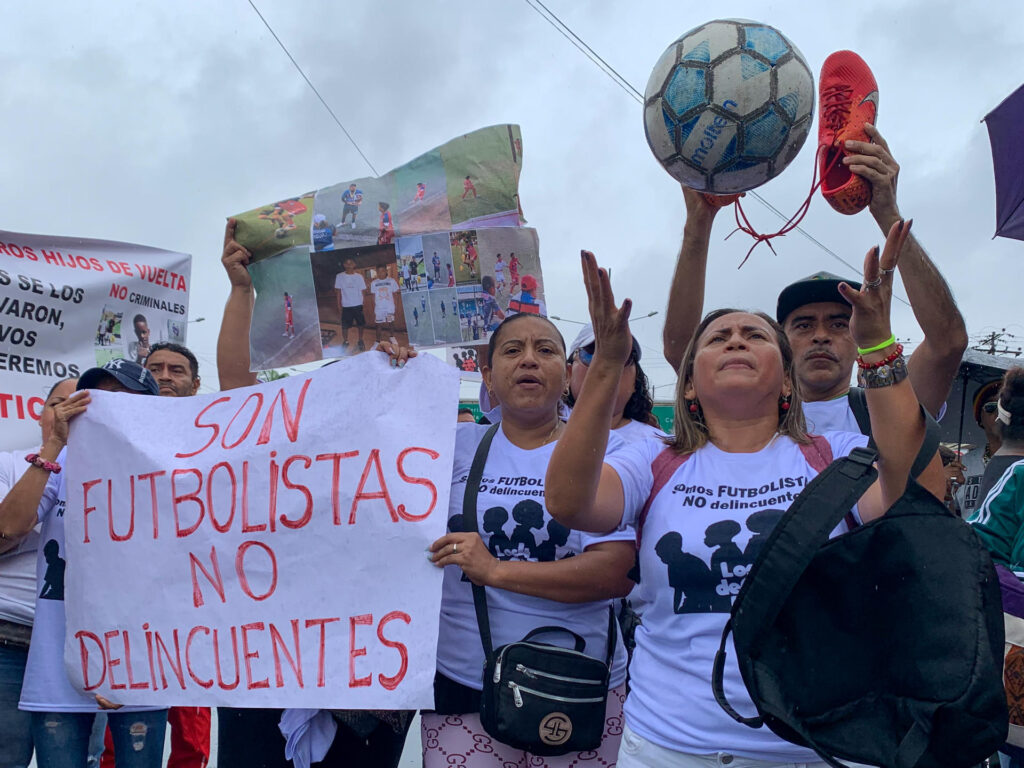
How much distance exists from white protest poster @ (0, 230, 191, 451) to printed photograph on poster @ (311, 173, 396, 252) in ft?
5.64

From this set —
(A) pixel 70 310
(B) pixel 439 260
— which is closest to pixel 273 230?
(B) pixel 439 260

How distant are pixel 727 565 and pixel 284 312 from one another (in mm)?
2178

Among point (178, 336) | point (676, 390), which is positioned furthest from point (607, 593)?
point (178, 336)

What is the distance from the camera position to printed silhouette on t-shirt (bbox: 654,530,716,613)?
2082 mm

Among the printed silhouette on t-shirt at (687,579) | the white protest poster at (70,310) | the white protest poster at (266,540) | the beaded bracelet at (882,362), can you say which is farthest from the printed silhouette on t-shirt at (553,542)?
the white protest poster at (70,310)

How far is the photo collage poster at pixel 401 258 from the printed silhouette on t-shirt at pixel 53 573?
1038mm

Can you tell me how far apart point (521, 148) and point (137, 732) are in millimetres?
2595

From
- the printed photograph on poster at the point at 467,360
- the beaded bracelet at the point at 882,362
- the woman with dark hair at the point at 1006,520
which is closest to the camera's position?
the beaded bracelet at the point at 882,362

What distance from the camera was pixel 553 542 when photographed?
8.70ft

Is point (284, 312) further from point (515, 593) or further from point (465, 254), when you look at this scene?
point (515, 593)

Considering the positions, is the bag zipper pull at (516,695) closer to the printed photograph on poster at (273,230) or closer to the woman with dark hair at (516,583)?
the woman with dark hair at (516,583)

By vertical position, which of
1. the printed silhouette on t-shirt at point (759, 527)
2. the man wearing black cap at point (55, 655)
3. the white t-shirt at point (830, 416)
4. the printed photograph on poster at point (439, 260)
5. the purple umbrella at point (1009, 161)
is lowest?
the man wearing black cap at point (55, 655)

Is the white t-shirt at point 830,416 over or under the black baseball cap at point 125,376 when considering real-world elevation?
under

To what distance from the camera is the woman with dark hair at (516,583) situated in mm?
2557
